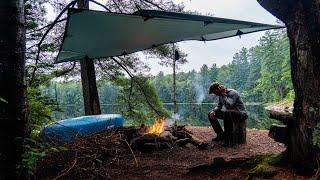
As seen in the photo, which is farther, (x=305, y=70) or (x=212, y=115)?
(x=212, y=115)

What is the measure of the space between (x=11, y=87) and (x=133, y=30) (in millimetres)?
3396

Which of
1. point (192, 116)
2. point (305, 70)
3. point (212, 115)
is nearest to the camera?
point (305, 70)

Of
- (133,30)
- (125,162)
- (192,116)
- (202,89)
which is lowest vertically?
(192,116)

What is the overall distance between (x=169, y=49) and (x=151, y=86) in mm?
1248

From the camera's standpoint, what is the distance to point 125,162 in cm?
432

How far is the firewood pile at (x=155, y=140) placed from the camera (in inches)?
200

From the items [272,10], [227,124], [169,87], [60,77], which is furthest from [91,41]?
[169,87]

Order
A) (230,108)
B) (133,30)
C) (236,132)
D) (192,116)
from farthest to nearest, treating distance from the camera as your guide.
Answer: (192,116) < (236,132) < (230,108) < (133,30)

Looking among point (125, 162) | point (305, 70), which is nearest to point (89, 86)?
point (125, 162)

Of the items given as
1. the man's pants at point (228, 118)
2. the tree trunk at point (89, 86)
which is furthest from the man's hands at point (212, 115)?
the tree trunk at point (89, 86)

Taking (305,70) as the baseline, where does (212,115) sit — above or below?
below

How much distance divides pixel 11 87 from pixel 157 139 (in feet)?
12.6

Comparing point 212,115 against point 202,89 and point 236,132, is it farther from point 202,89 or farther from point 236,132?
point 202,89

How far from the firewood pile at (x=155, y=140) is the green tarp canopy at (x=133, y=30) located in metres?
1.46
